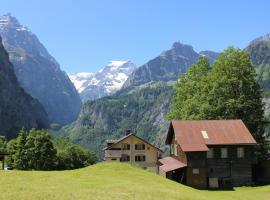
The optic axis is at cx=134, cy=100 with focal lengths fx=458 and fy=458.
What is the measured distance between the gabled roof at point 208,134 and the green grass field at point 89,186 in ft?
58.3

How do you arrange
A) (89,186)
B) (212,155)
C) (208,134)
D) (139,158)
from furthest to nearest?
1. (139,158)
2. (208,134)
3. (212,155)
4. (89,186)

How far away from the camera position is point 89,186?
1668 inches

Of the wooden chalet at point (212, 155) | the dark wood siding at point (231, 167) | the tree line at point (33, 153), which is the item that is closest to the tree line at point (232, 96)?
the wooden chalet at point (212, 155)

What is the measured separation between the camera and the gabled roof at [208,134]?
74500 millimetres

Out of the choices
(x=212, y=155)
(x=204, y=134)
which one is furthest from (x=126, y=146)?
(x=212, y=155)

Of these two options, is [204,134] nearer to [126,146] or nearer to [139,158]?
[139,158]

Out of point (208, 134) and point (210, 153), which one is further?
point (208, 134)

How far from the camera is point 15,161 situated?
116812 mm

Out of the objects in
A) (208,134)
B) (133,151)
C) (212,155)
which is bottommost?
(133,151)

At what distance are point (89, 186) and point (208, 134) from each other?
38.3 m

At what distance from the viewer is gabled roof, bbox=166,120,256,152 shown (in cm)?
7450

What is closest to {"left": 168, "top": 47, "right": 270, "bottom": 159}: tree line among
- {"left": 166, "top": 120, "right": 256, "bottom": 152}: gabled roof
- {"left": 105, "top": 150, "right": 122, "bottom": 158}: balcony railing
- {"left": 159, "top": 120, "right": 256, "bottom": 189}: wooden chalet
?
{"left": 166, "top": 120, "right": 256, "bottom": 152}: gabled roof

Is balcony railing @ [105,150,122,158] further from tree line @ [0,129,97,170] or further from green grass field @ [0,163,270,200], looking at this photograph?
green grass field @ [0,163,270,200]

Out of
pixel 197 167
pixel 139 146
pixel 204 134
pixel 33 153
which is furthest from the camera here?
pixel 139 146
